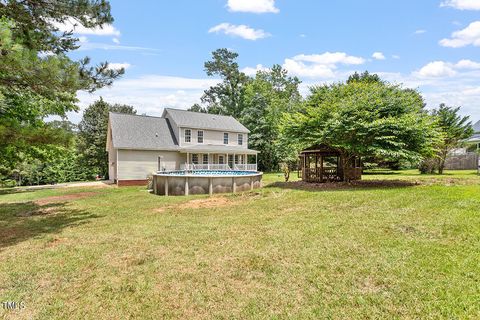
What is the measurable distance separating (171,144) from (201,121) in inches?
181

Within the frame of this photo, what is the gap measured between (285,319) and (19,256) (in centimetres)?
602

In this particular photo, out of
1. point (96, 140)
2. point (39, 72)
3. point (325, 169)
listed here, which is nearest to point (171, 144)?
point (96, 140)

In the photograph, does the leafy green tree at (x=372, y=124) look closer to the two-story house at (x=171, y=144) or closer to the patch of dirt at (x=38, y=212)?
the patch of dirt at (x=38, y=212)

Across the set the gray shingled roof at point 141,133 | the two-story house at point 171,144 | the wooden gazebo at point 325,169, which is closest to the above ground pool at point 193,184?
the wooden gazebo at point 325,169

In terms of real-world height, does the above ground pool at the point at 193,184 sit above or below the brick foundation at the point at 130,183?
above

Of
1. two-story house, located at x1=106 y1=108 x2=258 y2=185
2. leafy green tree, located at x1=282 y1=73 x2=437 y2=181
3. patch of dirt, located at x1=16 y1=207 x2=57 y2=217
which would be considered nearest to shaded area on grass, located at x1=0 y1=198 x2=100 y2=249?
patch of dirt, located at x1=16 y1=207 x2=57 y2=217

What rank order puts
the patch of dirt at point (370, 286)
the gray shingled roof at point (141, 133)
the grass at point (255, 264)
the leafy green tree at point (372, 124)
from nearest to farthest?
the grass at point (255, 264) < the patch of dirt at point (370, 286) < the leafy green tree at point (372, 124) < the gray shingled roof at point (141, 133)

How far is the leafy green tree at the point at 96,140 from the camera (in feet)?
109

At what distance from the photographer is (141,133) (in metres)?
25.9

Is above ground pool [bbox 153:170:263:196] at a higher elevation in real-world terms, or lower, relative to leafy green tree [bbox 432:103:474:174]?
lower

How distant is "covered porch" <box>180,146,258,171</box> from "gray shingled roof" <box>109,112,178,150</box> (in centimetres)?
199

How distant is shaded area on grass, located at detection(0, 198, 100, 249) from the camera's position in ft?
26.6

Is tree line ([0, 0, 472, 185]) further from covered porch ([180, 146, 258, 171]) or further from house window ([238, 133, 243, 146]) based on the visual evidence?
covered porch ([180, 146, 258, 171])

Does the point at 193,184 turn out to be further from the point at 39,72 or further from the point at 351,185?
the point at 39,72
